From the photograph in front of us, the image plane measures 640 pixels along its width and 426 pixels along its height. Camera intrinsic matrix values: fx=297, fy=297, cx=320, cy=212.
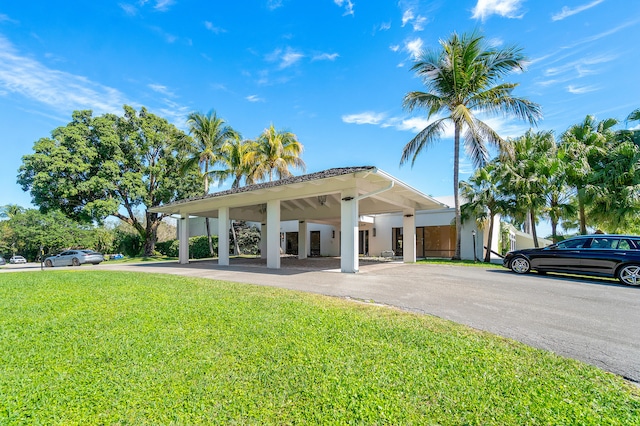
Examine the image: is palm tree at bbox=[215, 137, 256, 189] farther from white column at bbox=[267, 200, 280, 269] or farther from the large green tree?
white column at bbox=[267, 200, 280, 269]

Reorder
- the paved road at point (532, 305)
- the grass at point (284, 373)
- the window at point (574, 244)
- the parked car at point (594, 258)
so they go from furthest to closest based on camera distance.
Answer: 1. the window at point (574, 244)
2. the parked car at point (594, 258)
3. the paved road at point (532, 305)
4. the grass at point (284, 373)

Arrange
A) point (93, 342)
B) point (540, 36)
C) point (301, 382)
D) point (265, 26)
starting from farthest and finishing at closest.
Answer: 1. point (265, 26)
2. point (540, 36)
3. point (93, 342)
4. point (301, 382)

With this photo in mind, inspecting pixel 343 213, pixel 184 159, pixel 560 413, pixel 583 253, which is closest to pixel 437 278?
pixel 343 213

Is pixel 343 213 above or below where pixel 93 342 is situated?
above

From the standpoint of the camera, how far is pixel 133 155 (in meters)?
26.1

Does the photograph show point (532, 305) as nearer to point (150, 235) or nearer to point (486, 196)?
point (486, 196)

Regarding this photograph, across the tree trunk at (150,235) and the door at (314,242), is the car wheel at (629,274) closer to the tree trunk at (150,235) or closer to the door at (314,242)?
the door at (314,242)

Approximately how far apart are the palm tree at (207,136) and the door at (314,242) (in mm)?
10236

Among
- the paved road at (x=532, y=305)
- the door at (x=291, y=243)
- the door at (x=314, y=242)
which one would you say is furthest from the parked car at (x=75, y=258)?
the paved road at (x=532, y=305)

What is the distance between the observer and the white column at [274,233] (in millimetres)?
13516

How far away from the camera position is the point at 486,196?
53.1 feet

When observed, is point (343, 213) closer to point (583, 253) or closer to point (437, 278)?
point (437, 278)

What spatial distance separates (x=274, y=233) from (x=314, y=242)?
48.6 ft

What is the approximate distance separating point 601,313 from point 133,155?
30.6m
